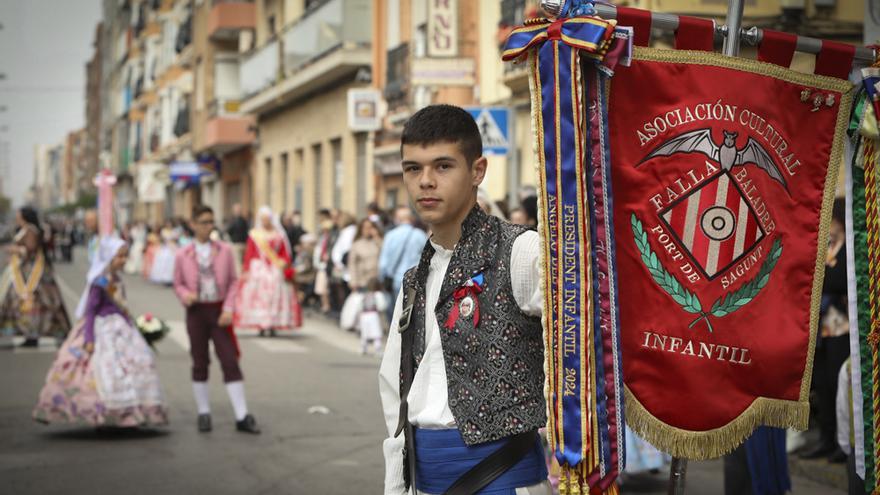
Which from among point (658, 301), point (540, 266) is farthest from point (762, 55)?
point (540, 266)

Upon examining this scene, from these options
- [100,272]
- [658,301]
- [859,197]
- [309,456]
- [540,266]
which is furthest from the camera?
[100,272]

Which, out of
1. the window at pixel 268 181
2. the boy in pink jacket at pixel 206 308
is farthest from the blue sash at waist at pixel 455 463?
the window at pixel 268 181

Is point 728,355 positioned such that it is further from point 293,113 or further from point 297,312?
point 293,113

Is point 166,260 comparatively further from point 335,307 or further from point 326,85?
point 335,307

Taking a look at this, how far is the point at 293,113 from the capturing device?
129 feet

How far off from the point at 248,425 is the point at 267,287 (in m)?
9.99

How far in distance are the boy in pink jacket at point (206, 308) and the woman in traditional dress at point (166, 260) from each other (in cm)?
2664

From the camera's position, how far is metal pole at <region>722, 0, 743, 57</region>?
170 inches

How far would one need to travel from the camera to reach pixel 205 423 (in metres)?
11.2

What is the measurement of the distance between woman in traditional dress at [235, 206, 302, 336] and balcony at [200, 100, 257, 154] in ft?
81.1

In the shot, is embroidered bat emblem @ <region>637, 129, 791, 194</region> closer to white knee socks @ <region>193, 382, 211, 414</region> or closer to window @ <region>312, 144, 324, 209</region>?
white knee socks @ <region>193, 382, 211, 414</region>

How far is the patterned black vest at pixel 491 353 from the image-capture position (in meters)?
3.74

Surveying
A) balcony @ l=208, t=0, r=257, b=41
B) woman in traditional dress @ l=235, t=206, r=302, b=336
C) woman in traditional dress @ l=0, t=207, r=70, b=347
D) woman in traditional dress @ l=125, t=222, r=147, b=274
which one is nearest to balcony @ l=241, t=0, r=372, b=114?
balcony @ l=208, t=0, r=257, b=41

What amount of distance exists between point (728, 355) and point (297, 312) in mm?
17191
